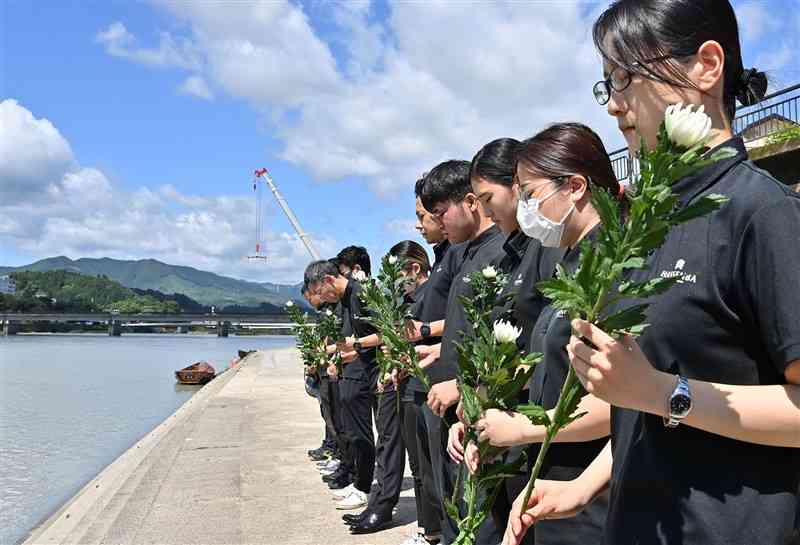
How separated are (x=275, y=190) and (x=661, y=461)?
112 feet

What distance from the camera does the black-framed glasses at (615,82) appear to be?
1.74m

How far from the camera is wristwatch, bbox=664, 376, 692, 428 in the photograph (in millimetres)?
1458

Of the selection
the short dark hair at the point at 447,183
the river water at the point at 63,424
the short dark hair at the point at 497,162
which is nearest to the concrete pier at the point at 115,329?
the river water at the point at 63,424

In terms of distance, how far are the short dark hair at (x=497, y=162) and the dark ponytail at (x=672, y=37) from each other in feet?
5.56

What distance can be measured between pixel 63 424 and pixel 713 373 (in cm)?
2655

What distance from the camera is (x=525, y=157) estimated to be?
2594 millimetres

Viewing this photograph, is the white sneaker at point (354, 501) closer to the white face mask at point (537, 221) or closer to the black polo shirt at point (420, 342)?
the black polo shirt at point (420, 342)

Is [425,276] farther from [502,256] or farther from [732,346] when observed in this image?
[732,346]

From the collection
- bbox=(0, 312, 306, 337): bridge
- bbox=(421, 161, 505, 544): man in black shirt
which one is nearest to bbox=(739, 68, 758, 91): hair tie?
bbox=(421, 161, 505, 544): man in black shirt

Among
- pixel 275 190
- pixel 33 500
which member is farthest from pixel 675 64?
pixel 275 190

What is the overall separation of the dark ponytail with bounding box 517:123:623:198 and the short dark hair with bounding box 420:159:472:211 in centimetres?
190

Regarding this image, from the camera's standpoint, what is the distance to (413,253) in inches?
267

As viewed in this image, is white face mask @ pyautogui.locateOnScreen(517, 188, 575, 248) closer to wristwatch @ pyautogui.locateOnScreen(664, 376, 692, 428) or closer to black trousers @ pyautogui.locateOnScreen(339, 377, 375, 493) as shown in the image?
wristwatch @ pyautogui.locateOnScreen(664, 376, 692, 428)

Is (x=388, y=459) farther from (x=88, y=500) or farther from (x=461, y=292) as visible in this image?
(x=88, y=500)
